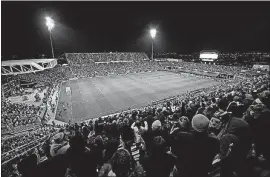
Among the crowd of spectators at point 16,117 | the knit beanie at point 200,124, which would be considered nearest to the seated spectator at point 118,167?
the knit beanie at point 200,124

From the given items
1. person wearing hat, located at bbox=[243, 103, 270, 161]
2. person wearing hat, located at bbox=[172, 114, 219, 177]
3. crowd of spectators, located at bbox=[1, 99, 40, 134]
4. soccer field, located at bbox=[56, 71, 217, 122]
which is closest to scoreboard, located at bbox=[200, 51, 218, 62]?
soccer field, located at bbox=[56, 71, 217, 122]

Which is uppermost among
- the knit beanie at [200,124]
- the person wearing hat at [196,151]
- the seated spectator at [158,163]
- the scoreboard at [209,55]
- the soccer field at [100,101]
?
the scoreboard at [209,55]

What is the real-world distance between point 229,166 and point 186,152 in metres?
0.89

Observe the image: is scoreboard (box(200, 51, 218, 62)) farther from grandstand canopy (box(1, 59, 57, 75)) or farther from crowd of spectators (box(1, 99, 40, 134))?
crowd of spectators (box(1, 99, 40, 134))

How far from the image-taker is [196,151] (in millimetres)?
2818

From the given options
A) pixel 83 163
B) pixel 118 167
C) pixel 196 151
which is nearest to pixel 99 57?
pixel 83 163

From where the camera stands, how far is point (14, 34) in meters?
58.1

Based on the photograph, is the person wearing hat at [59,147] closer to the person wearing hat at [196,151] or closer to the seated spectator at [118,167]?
the seated spectator at [118,167]

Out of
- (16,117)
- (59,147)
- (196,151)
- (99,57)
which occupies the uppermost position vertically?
(99,57)

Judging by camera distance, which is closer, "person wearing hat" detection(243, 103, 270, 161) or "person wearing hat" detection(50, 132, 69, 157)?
"person wearing hat" detection(243, 103, 270, 161)

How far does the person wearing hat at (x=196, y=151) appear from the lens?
281 centimetres

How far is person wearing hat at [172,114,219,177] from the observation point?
2.81 m

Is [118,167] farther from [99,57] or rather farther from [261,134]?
[99,57]

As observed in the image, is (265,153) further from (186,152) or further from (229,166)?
(186,152)
